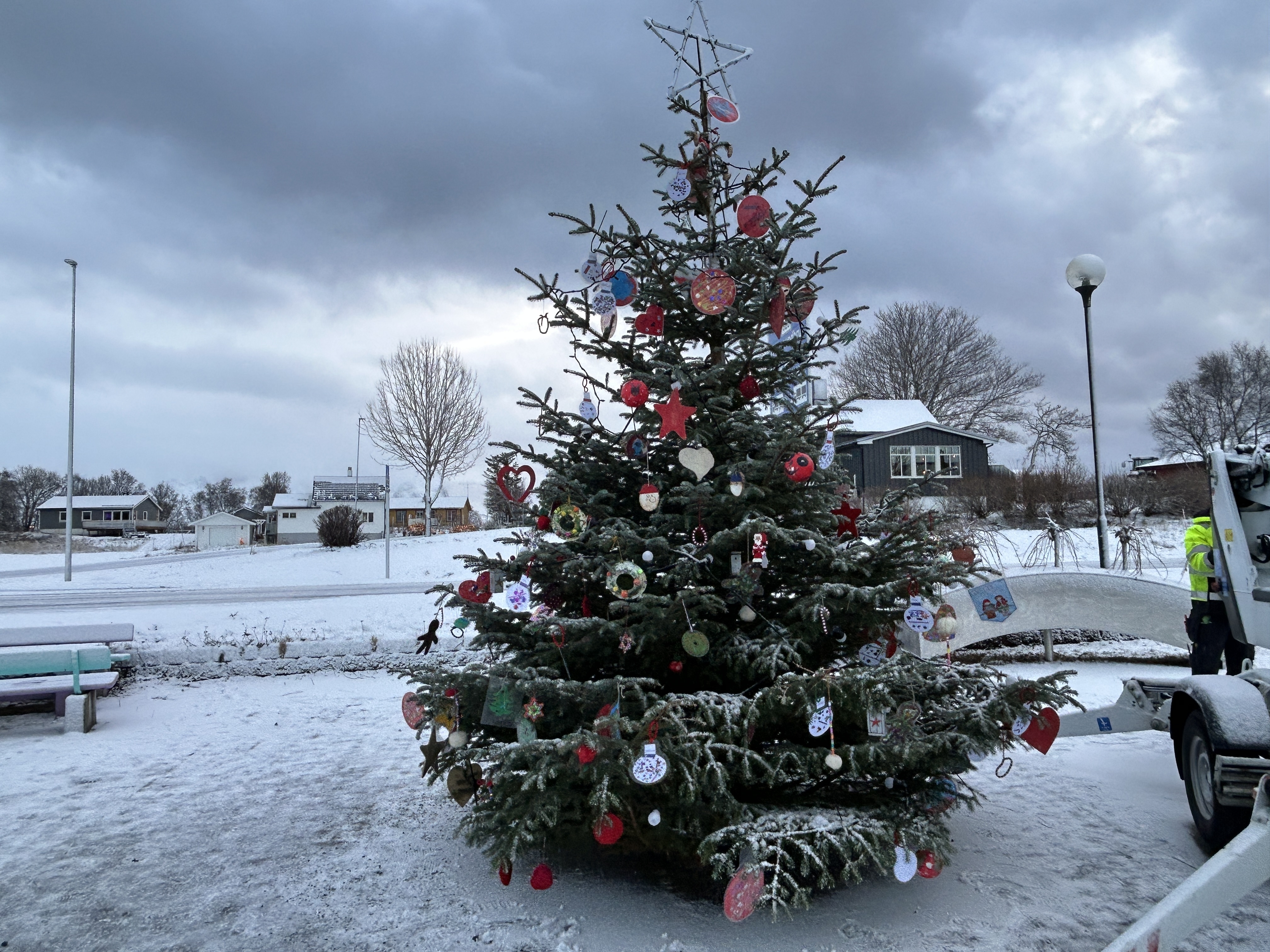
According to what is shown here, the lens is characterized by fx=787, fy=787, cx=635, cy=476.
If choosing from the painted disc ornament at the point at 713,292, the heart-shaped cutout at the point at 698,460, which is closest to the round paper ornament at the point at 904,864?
the heart-shaped cutout at the point at 698,460

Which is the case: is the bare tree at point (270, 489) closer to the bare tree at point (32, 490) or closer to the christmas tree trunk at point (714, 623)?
the bare tree at point (32, 490)

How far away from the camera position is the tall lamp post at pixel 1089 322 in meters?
10.7

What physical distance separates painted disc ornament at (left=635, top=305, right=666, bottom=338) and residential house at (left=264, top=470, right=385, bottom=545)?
163ft

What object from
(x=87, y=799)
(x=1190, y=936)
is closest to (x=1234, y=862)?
(x=1190, y=936)

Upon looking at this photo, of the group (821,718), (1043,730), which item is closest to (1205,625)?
(1043,730)

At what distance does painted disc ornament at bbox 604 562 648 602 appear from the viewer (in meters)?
3.81

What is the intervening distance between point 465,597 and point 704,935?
201 centimetres

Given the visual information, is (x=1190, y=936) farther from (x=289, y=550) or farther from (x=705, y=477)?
(x=289, y=550)

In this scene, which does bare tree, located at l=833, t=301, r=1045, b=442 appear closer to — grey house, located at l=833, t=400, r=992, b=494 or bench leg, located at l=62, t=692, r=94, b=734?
grey house, located at l=833, t=400, r=992, b=494

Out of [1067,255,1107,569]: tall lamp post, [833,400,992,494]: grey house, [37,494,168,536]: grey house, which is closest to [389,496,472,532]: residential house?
[37,494,168,536]: grey house

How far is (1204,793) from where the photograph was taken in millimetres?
4148

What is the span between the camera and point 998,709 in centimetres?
358

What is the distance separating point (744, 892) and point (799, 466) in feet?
6.37

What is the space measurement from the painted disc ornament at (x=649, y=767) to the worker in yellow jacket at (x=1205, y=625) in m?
4.85
